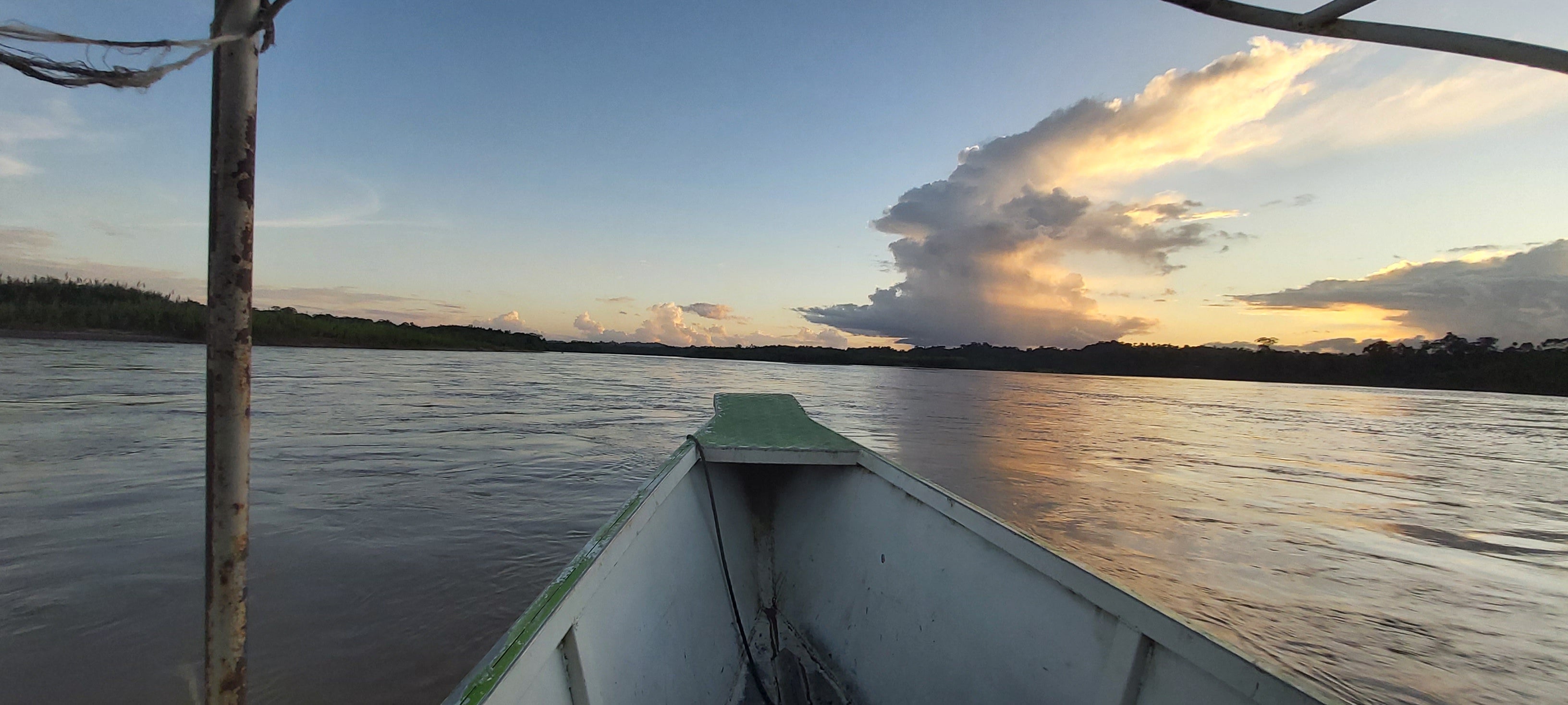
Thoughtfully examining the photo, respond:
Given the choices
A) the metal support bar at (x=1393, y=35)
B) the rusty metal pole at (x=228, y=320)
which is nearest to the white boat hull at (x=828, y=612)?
the rusty metal pole at (x=228, y=320)

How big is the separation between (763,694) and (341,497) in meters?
5.40

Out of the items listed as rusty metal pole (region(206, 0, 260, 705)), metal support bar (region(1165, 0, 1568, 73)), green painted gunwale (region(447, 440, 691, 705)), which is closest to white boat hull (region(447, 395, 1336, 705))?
green painted gunwale (region(447, 440, 691, 705))

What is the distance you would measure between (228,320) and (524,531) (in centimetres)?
438

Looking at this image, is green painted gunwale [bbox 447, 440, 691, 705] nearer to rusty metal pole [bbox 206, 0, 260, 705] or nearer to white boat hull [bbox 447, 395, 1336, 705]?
white boat hull [bbox 447, 395, 1336, 705]

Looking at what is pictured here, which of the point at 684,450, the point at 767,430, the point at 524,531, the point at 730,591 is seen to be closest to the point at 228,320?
the point at 684,450

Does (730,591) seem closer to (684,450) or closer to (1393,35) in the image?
(684,450)

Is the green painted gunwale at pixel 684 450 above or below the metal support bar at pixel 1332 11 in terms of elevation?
below

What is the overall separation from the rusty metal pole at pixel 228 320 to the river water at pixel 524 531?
5.75ft

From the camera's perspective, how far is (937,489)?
2.72m

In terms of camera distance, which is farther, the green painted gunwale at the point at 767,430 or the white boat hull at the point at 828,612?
the green painted gunwale at the point at 767,430

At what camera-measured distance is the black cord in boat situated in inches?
115

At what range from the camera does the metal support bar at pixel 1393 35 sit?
4.10ft

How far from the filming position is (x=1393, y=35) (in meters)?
1.37

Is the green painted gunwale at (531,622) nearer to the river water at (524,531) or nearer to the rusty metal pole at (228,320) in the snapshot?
the rusty metal pole at (228,320)
